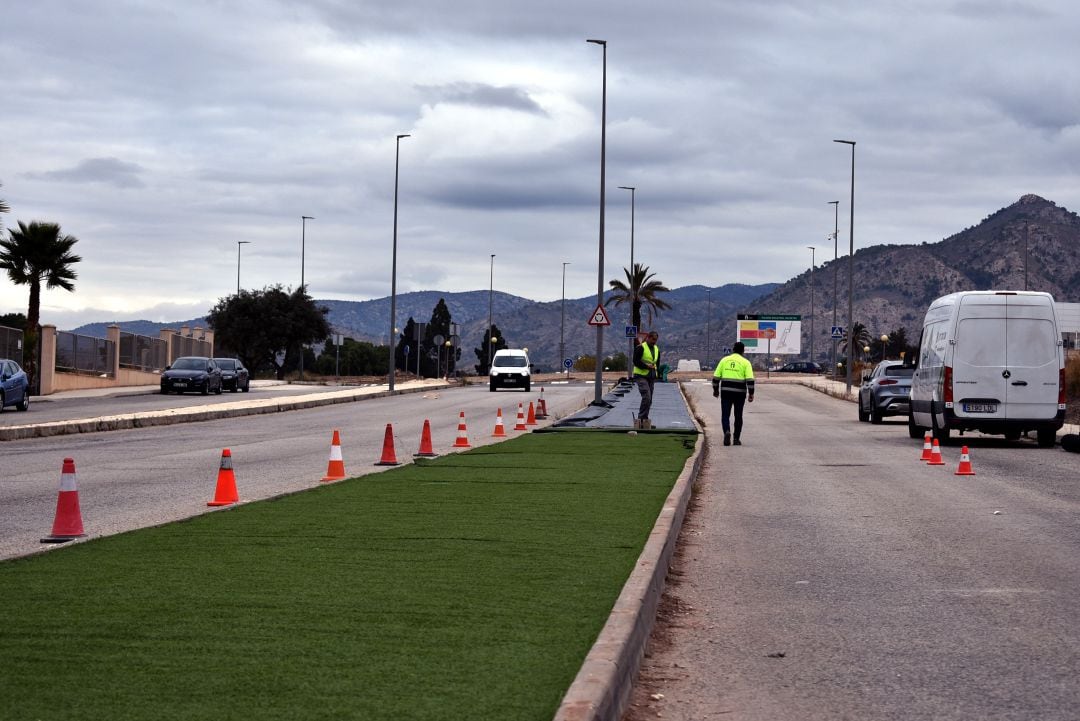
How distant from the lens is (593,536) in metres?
10.0

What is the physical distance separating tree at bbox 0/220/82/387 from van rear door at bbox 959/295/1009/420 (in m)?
32.9

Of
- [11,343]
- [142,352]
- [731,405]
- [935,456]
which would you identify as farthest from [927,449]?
[142,352]

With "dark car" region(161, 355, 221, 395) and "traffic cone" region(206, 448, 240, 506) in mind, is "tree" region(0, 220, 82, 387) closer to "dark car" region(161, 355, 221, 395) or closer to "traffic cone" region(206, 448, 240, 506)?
"dark car" region(161, 355, 221, 395)

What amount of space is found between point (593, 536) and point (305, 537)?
6.57 ft

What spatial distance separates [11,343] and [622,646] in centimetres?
4340

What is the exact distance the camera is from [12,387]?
35969 millimetres

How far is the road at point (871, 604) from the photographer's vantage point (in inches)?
237

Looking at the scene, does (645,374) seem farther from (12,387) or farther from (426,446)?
(12,387)

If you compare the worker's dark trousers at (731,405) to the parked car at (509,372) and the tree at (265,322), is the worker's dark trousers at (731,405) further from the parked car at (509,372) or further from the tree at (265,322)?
the tree at (265,322)

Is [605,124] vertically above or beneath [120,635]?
above

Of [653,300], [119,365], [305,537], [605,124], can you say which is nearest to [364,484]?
[305,537]

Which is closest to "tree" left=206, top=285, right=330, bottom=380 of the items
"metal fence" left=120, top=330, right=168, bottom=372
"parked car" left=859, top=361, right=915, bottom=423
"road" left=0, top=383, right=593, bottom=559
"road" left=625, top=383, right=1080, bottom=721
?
"metal fence" left=120, top=330, right=168, bottom=372

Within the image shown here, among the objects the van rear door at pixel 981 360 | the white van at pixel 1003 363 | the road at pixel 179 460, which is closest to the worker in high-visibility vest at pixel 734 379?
the white van at pixel 1003 363

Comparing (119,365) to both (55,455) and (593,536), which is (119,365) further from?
(593,536)
